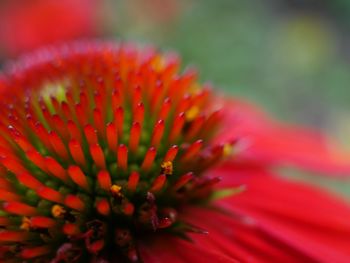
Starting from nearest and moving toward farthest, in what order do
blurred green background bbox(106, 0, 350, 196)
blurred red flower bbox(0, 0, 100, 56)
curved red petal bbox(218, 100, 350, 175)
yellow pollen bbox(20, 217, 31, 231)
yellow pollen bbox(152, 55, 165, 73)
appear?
1. yellow pollen bbox(20, 217, 31, 231)
2. yellow pollen bbox(152, 55, 165, 73)
3. curved red petal bbox(218, 100, 350, 175)
4. blurred red flower bbox(0, 0, 100, 56)
5. blurred green background bbox(106, 0, 350, 196)

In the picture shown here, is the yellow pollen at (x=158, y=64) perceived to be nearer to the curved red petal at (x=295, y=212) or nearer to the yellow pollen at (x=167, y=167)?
the curved red petal at (x=295, y=212)

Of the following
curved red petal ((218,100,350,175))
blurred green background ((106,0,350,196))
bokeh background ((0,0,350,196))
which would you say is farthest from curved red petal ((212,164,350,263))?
blurred green background ((106,0,350,196))

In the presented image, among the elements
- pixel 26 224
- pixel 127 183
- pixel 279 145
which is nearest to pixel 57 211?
pixel 26 224

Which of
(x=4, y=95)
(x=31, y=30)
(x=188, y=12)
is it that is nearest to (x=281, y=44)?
(x=188, y=12)

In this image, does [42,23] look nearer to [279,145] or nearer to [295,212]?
[279,145]

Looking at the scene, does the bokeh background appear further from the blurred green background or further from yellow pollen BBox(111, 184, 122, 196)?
yellow pollen BBox(111, 184, 122, 196)

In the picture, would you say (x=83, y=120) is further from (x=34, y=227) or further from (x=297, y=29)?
(x=297, y=29)

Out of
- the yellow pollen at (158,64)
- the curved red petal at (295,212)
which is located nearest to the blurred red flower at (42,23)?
the yellow pollen at (158,64)
